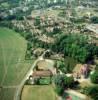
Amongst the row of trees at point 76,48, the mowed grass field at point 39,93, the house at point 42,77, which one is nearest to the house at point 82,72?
the row of trees at point 76,48

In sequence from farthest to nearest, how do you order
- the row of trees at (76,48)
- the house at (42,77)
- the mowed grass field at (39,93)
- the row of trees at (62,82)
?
1. the row of trees at (76,48)
2. the house at (42,77)
3. the row of trees at (62,82)
4. the mowed grass field at (39,93)

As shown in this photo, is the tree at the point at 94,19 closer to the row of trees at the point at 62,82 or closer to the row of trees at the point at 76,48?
the row of trees at the point at 76,48

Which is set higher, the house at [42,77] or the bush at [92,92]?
the bush at [92,92]

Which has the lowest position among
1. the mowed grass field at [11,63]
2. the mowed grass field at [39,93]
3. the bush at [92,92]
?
the mowed grass field at [11,63]

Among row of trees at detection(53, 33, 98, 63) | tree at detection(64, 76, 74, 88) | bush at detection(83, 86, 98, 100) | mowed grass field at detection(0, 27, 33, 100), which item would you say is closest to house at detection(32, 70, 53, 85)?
mowed grass field at detection(0, 27, 33, 100)

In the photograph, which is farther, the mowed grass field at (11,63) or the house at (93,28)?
the house at (93,28)

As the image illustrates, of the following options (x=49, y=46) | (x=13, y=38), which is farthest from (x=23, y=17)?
(x=49, y=46)

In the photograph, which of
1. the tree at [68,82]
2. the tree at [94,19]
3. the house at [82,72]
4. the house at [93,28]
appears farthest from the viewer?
the tree at [94,19]
